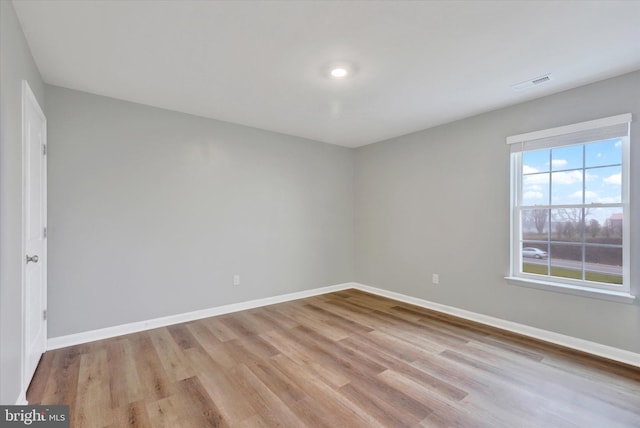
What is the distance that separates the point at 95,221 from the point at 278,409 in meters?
2.59

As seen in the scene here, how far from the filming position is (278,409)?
6.26 feet

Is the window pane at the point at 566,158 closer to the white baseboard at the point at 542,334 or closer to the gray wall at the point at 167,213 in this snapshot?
the white baseboard at the point at 542,334

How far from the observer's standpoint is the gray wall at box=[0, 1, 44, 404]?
1.52 m

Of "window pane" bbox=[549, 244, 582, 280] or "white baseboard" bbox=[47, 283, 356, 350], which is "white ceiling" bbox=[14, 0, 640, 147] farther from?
"white baseboard" bbox=[47, 283, 356, 350]

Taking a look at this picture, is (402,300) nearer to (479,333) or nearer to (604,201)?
(479,333)

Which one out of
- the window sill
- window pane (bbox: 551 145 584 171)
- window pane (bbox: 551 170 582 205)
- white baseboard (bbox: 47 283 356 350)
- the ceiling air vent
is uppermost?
the ceiling air vent

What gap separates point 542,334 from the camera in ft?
9.79

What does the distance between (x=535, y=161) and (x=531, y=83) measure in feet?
2.91

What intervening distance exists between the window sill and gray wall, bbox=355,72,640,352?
6cm

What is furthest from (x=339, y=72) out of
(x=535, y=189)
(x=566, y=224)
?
(x=566, y=224)

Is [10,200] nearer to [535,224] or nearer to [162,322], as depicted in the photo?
[162,322]

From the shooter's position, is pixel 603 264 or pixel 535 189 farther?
pixel 535 189

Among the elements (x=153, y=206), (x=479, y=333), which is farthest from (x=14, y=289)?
(x=479, y=333)

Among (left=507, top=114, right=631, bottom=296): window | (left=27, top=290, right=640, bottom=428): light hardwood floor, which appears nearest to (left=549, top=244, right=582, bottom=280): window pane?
(left=507, top=114, right=631, bottom=296): window
